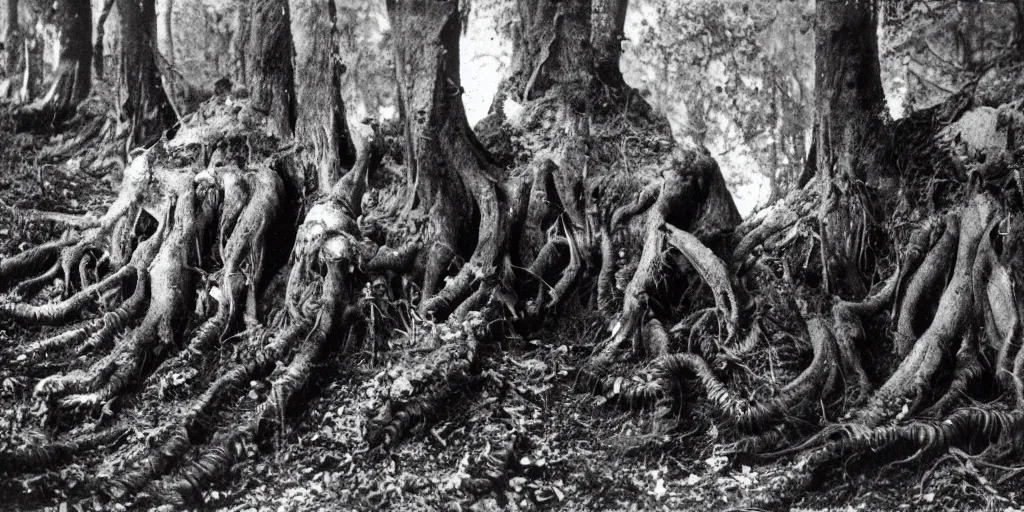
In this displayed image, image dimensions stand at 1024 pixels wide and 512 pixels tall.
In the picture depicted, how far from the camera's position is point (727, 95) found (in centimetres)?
739

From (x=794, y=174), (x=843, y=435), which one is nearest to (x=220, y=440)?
(x=843, y=435)

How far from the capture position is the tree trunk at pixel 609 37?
23.6 ft

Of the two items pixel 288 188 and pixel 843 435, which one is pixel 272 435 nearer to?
pixel 288 188

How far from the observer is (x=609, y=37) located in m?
7.23

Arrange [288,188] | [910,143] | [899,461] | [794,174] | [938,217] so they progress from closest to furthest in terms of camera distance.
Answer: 1. [899,461]
2. [938,217]
3. [910,143]
4. [794,174]
5. [288,188]

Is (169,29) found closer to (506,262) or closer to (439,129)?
(439,129)

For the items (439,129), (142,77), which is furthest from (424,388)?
(142,77)

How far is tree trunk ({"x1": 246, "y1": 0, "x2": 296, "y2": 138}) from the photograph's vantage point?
7.26 meters

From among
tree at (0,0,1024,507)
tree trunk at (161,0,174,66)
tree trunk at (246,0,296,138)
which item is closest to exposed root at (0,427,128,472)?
tree at (0,0,1024,507)

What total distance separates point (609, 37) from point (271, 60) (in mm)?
2586

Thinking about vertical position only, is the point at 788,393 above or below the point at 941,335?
below

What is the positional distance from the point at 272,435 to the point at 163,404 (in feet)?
2.77

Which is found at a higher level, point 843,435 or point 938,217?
point 938,217

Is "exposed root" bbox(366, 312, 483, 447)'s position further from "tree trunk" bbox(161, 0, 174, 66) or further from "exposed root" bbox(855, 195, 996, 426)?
"tree trunk" bbox(161, 0, 174, 66)
